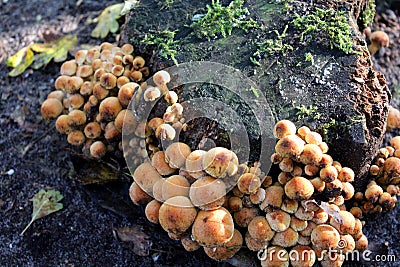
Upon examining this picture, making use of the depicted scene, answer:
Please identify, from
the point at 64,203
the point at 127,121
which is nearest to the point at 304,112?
the point at 127,121

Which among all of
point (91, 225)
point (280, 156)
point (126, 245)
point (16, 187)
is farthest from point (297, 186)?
point (16, 187)

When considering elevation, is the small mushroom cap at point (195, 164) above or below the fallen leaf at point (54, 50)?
above

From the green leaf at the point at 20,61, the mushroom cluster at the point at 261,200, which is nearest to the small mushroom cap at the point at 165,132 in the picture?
the mushroom cluster at the point at 261,200

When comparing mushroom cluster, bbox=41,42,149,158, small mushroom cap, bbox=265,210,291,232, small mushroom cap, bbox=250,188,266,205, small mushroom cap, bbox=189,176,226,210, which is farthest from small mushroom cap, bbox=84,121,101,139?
small mushroom cap, bbox=265,210,291,232

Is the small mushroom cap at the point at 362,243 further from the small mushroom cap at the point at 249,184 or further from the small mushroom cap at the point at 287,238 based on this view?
the small mushroom cap at the point at 249,184

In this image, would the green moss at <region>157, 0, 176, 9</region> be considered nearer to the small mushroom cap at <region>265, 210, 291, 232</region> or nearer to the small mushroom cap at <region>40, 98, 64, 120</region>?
the small mushroom cap at <region>40, 98, 64, 120</region>
